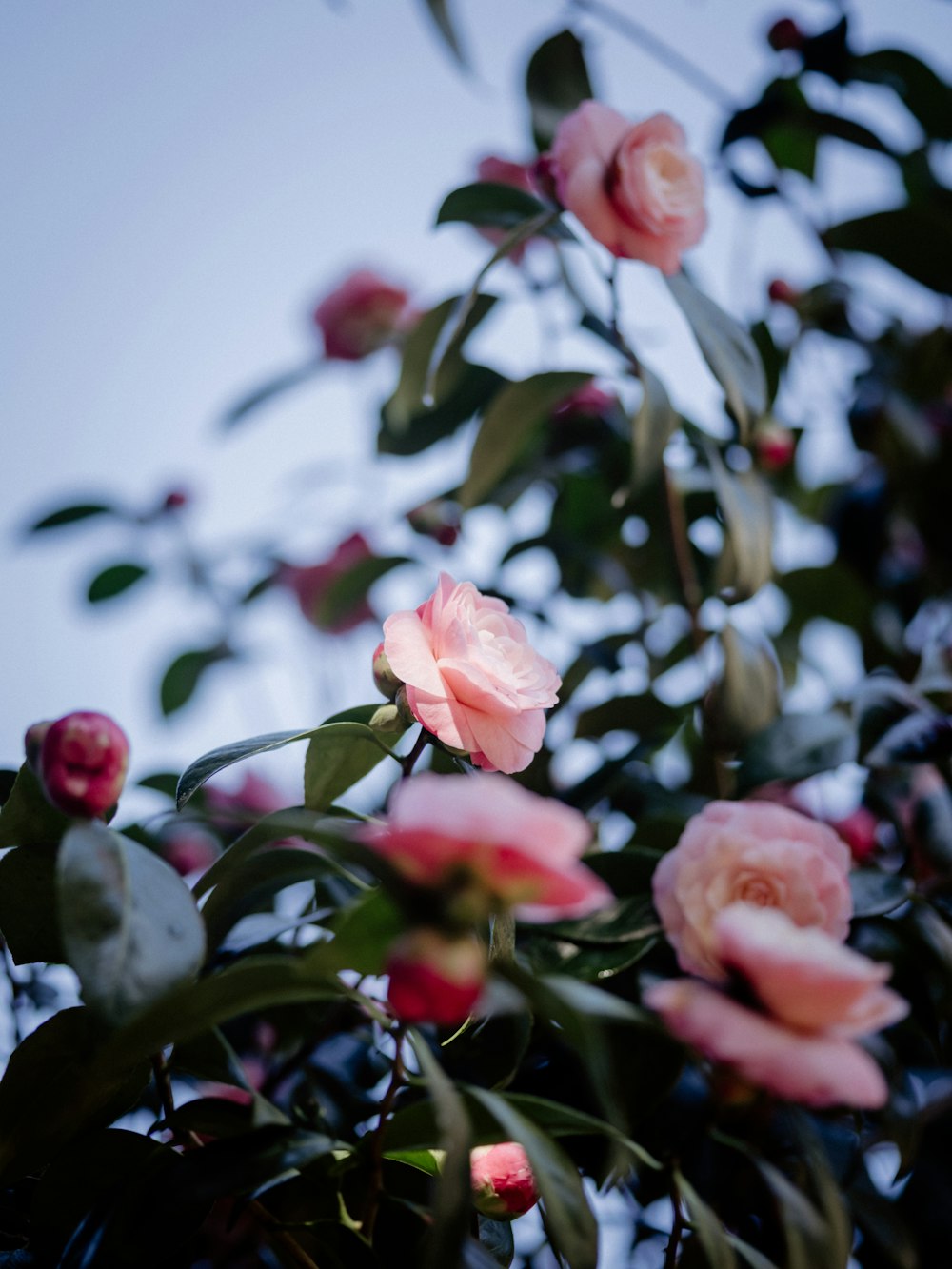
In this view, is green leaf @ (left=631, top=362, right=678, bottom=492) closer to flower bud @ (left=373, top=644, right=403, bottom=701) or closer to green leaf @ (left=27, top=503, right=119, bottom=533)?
flower bud @ (left=373, top=644, right=403, bottom=701)

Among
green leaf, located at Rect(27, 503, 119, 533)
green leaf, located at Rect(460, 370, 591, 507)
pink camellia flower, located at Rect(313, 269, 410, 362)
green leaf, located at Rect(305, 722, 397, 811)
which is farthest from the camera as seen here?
pink camellia flower, located at Rect(313, 269, 410, 362)

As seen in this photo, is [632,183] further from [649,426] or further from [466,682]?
[466,682]

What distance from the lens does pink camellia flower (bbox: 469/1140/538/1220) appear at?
455 mm

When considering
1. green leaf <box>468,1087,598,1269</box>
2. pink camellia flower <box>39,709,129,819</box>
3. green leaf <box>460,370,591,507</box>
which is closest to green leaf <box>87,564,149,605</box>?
green leaf <box>460,370,591,507</box>

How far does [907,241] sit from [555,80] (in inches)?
15.0

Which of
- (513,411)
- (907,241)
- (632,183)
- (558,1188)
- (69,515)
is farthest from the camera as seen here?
(69,515)

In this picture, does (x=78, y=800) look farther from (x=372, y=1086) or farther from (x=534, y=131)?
(x=534, y=131)

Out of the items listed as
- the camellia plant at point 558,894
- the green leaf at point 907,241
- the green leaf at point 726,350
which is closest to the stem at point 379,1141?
the camellia plant at point 558,894

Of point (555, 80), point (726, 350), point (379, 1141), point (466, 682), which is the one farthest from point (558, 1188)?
point (555, 80)

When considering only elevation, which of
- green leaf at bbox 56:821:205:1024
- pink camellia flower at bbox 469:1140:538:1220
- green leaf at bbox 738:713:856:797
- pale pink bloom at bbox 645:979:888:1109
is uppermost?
green leaf at bbox 56:821:205:1024

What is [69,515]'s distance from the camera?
1.19m

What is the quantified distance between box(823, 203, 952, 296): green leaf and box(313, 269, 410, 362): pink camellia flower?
0.58 metres

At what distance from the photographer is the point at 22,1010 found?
680 millimetres

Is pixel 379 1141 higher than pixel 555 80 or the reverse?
the reverse
